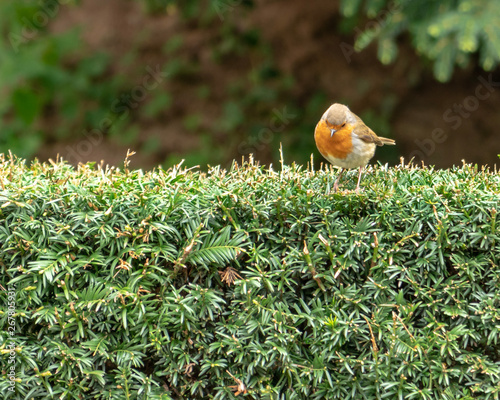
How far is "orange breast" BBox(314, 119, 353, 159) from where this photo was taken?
3.06m

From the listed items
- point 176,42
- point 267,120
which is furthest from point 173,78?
point 267,120

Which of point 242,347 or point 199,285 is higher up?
point 199,285

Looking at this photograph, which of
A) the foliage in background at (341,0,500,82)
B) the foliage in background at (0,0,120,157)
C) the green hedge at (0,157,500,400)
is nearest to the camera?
the green hedge at (0,157,500,400)

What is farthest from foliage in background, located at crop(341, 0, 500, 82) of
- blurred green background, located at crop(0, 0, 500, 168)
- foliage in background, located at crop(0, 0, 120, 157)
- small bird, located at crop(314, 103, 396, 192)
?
foliage in background, located at crop(0, 0, 120, 157)

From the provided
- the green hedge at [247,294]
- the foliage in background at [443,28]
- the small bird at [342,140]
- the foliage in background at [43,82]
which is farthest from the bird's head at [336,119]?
the foliage in background at [43,82]

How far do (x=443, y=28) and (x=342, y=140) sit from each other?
1.56 meters

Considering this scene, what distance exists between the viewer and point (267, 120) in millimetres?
7379

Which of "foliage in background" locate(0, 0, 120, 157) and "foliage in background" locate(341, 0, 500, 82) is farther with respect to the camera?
"foliage in background" locate(0, 0, 120, 157)

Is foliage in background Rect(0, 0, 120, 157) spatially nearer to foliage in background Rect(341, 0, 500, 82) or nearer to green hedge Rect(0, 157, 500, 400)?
foliage in background Rect(341, 0, 500, 82)

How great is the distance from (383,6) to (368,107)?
2411mm

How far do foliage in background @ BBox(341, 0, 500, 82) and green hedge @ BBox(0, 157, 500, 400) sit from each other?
186cm

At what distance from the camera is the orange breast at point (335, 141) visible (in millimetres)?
3061

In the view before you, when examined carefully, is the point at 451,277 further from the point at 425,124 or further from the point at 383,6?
the point at 425,124

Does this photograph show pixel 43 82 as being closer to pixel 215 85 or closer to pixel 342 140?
pixel 215 85
